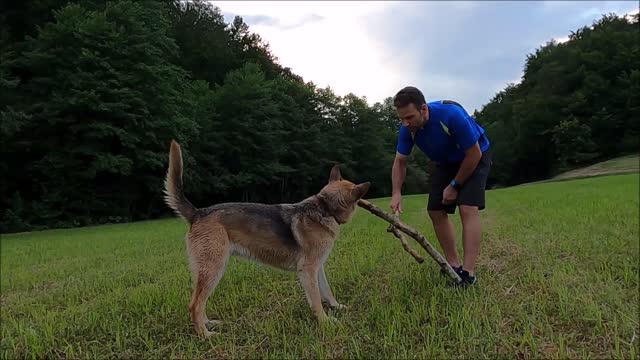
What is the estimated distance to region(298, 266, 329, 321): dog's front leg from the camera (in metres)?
4.15

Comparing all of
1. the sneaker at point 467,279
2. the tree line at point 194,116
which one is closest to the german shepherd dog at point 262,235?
the sneaker at point 467,279

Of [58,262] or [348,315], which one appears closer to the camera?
[348,315]

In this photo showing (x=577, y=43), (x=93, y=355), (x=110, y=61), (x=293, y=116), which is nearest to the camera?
(x=93, y=355)

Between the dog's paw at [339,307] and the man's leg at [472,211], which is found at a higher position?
the man's leg at [472,211]

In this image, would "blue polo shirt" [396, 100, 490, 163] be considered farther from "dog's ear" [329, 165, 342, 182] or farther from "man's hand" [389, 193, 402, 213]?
"dog's ear" [329, 165, 342, 182]

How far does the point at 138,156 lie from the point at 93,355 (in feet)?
90.5

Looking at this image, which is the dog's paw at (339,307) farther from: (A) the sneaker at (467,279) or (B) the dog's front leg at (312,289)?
(A) the sneaker at (467,279)

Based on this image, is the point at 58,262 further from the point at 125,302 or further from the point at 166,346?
the point at 166,346

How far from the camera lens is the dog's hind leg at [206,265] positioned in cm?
409

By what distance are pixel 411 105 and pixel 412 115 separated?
10cm

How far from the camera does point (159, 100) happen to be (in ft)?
102

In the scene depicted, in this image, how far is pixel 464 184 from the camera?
4941 millimetres

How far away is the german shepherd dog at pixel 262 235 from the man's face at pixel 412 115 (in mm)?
796

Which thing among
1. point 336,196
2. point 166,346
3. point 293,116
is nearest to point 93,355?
point 166,346
